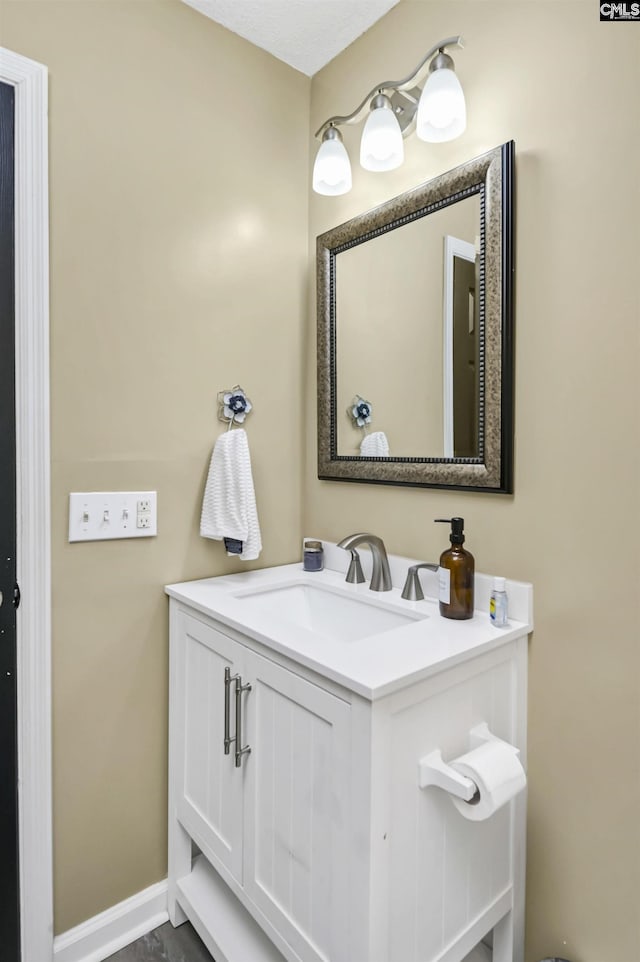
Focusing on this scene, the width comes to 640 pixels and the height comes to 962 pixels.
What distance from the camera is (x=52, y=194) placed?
1.17m

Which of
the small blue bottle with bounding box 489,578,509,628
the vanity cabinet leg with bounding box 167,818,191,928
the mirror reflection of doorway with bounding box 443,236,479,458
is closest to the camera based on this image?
the small blue bottle with bounding box 489,578,509,628

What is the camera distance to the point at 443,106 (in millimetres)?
1104

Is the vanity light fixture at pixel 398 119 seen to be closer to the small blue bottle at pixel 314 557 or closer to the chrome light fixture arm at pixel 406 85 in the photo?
the chrome light fixture arm at pixel 406 85

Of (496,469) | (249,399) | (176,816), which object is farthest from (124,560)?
(496,469)

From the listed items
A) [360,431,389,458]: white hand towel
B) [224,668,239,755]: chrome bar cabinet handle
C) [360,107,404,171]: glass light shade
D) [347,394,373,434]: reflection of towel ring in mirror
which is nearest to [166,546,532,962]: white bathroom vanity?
[224,668,239,755]: chrome bar cabinet handle

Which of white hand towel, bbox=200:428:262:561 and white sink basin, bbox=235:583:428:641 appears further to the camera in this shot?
white hand towel, bbox=200:428:262:561

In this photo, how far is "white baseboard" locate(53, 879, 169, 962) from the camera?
1.22m

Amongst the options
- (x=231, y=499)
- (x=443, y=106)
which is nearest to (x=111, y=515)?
(x=231, y=499)

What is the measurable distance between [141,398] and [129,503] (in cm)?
27

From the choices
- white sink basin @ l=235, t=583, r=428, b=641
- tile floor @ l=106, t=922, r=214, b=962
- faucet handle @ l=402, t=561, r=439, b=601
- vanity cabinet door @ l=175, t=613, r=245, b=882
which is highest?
faucet handle @ l=402, t=561, r=439, b=601

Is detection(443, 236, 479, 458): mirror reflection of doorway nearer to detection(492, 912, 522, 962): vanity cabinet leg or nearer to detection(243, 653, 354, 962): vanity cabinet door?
detection(243, 653, 354, 962): vanity cabinet door

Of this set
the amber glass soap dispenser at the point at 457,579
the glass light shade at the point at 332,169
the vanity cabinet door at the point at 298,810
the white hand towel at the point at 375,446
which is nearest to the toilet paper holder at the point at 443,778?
the vanity cabinet door at the point at 298,810

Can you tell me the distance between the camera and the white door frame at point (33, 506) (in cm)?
113

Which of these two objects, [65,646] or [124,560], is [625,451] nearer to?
[124,560]
